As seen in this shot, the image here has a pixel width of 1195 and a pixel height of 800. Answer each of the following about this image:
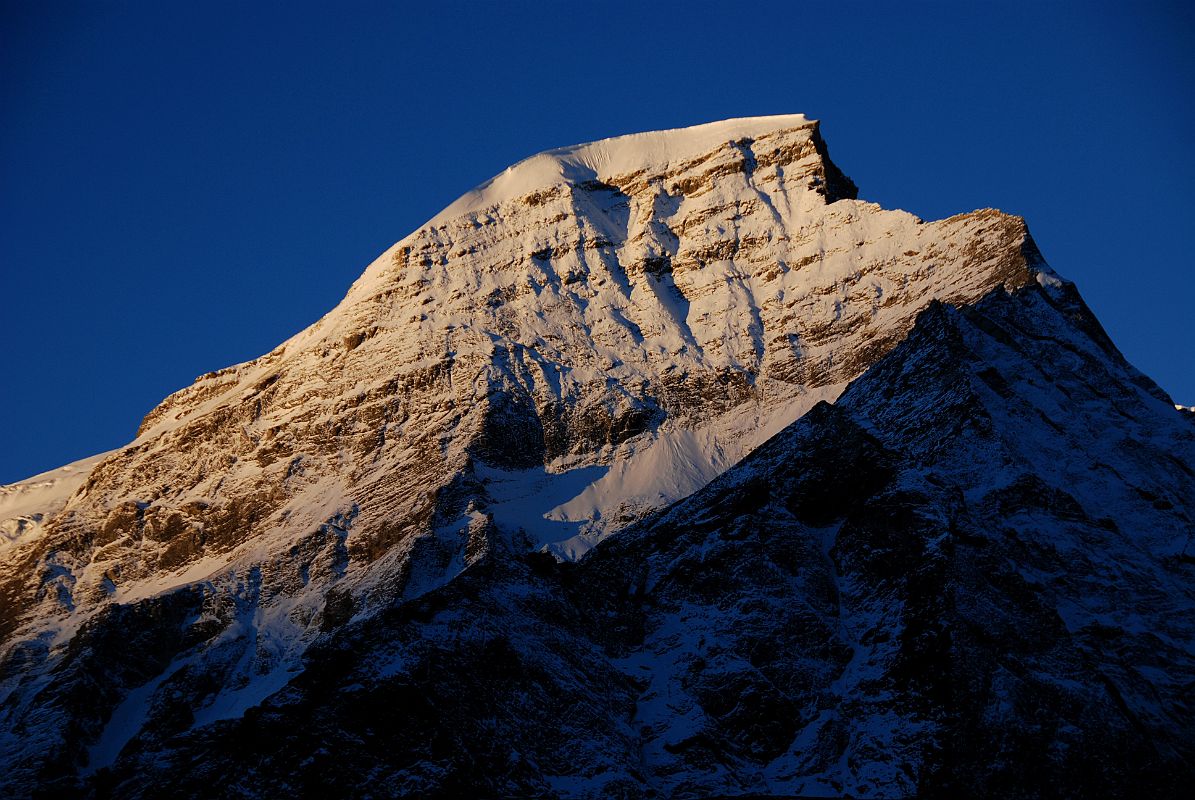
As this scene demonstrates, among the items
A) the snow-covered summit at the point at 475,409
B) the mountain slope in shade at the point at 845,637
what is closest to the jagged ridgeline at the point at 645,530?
the mountain slope in shade at the point at 845,637

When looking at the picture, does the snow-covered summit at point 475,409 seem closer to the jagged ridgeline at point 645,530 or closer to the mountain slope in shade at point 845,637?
the jagged ridgeline at point 645,530

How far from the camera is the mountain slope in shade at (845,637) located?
87875 mm

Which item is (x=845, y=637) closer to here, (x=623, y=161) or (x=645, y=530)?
(x=645, y=530)

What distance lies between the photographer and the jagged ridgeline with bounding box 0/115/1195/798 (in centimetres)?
9088

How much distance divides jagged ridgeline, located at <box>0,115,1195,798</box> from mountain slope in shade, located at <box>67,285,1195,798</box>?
226mm

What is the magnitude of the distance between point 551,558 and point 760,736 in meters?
25.7

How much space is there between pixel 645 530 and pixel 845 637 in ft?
73.5

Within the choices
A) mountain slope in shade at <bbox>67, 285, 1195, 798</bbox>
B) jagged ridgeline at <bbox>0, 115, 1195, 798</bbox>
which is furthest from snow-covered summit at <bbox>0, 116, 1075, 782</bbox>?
mountain slope in shade at <bbox>67, 285, 1195, 798</bbox>

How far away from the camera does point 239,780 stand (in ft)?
291

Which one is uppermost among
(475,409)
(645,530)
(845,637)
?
(475,409)

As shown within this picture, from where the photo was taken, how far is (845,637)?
100438 mm

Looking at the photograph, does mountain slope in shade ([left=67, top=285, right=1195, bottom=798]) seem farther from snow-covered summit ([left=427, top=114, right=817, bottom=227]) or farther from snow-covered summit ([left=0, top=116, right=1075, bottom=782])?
snow-covered summit ([left=427, top=114, right=817, bottom=227])

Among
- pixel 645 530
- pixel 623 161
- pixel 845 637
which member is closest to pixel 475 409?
pixel 645 530

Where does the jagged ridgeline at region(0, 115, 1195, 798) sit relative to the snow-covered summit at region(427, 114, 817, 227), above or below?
below
